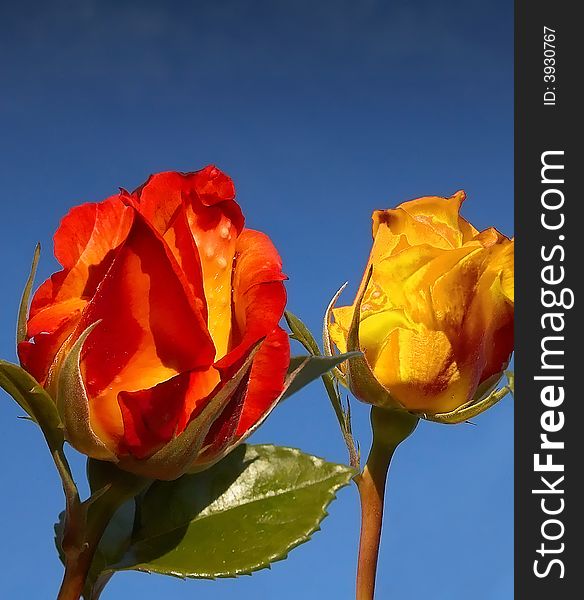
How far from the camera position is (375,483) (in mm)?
457

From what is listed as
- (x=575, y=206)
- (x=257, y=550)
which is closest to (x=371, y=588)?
(x=257, y=550)

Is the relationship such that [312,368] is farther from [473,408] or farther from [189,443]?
[473,408]

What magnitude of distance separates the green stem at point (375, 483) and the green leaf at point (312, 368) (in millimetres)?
137

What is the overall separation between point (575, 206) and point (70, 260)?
432mm

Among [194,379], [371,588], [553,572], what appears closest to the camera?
[194,379]

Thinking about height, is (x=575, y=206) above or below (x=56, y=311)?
above

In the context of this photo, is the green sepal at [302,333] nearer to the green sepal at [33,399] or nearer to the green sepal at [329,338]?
the green sepal at [329,338]

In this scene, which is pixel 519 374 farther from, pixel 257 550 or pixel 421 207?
pixel 257 550

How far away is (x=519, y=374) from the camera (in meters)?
0.52

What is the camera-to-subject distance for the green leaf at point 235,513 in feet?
1.23

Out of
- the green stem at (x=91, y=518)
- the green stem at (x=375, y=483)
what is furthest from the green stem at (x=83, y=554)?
the green stem at (x=375, y=483)

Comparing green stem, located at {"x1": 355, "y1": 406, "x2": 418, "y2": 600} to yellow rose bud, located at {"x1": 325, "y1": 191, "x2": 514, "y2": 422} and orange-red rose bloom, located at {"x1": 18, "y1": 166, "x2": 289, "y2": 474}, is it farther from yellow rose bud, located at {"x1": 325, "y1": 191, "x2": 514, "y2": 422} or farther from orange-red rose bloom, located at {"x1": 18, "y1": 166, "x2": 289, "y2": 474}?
orange-red rose bloom, located at {"x1": 18, "y1": 166, "x2": 289, "y2": 474}

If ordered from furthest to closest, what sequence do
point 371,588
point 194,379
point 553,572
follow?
1. point 553,572
2. point 371,588
3. point 194,379

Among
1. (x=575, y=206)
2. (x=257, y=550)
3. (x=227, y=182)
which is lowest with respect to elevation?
(x=257, y=550)
